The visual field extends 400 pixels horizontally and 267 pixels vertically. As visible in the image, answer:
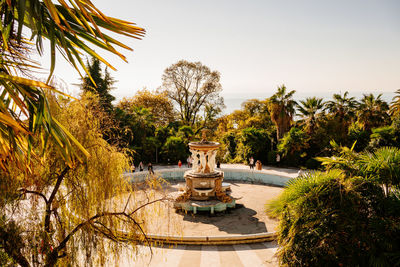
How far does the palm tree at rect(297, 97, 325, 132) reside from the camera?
2409 centimetres

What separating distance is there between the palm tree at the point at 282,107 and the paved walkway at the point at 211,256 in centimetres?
1722

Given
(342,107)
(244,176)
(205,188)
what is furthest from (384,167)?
(342,107)

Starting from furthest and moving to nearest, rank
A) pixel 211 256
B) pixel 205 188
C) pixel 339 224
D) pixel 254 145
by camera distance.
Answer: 1. pixel 254 145
2. pixel 205 188
3. pixel 211 256
4. pixel 339 224

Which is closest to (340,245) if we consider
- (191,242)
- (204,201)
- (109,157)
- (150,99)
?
(109,157)

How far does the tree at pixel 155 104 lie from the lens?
110ft

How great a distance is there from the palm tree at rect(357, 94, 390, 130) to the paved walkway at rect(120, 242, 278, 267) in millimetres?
20070

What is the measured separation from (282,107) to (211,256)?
1913 centimetres

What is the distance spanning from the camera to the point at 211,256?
28.1 ft

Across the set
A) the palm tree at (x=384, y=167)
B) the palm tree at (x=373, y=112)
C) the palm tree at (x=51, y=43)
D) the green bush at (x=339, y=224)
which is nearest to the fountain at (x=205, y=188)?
the green bush at (x=339, y=224)

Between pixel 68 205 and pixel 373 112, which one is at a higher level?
pixel 373 112

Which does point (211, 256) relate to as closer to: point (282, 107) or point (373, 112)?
point (282, 107)

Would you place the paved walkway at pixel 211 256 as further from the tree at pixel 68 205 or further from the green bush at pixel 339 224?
the green bush at pixel 339 224

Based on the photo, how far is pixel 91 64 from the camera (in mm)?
29000

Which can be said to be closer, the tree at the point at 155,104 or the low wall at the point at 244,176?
the low wall at the point at 244,176
